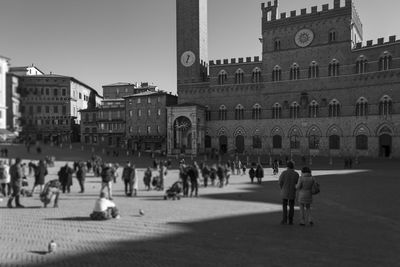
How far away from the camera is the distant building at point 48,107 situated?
6775cm

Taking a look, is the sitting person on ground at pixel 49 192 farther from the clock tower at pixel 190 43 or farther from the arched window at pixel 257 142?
the clock tower at pixel 190 43

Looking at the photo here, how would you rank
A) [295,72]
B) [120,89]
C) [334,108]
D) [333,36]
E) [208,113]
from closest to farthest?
[334,108] → [333,36] → [295,72] → [208,113] → [120,89]

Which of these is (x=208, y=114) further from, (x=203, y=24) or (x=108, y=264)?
(x=108, y=264)

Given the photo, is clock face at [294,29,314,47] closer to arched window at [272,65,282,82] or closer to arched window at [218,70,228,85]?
arched window at [272,65,282,82]

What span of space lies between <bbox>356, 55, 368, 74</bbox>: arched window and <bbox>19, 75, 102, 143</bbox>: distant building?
5360 centimetres

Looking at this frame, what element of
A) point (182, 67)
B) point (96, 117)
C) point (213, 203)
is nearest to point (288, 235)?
point (213, 203)


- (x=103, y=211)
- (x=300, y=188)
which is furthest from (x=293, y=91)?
(x=103, y=211)

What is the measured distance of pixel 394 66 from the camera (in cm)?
4281

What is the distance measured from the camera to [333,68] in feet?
156

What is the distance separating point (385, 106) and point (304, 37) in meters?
15.0

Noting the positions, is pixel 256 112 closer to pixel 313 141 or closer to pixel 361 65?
pixel 313 141

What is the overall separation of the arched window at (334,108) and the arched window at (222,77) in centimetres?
1699

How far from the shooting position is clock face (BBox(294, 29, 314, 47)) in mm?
49141

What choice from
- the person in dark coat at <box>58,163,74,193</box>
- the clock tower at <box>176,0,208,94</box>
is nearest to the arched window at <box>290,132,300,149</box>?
the clock tower at <box>176,0,208,94</box>
